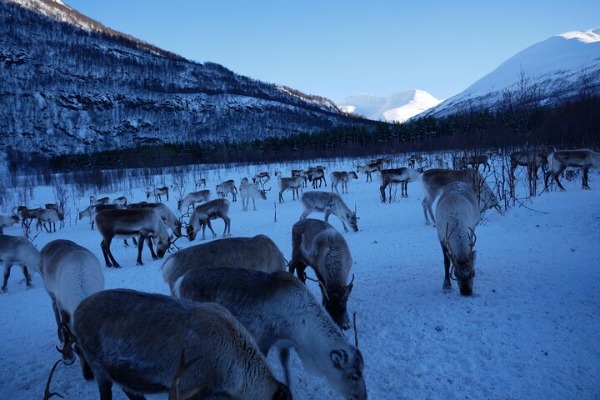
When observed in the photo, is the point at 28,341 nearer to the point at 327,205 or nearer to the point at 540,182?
the point at 327,205

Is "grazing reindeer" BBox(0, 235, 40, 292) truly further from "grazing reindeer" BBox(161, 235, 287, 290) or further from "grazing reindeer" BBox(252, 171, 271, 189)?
"grazing reindeer" BBox(252, 171, 271, 189)

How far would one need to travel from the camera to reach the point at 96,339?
2.93 meters

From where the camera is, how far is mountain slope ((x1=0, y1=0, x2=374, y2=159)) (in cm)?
7788

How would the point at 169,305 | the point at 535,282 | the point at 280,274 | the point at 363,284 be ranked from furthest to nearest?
the point at 363,284 → the point at 535,282 → the point at 280,274 → the point at 169,305

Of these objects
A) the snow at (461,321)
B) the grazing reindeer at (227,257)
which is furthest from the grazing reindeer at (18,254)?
the grazing reindeer at (227,257)

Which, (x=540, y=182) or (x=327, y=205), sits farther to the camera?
(x=540, y=182)

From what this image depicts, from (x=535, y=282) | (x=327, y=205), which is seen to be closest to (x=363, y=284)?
(x=535, y=282)

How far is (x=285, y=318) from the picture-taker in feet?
11.7

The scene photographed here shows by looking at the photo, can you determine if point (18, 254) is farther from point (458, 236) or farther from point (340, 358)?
point (458, 236)

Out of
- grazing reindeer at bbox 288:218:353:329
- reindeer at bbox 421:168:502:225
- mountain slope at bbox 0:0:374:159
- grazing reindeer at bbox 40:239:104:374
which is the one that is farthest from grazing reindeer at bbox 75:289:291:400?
mountain slope at bbox 0:0:374:159

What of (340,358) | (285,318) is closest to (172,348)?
(285,318)

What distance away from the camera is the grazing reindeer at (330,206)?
13127mm

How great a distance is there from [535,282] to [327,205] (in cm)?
861

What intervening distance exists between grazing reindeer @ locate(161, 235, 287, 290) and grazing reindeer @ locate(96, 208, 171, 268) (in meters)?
6.40
